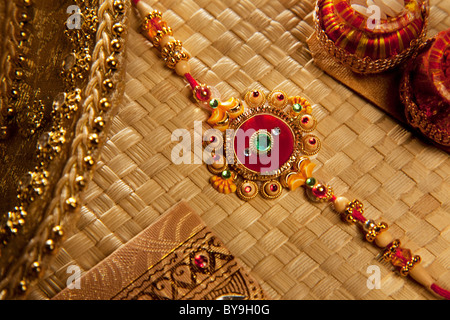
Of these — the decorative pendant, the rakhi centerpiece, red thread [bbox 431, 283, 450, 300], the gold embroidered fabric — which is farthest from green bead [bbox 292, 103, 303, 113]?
red thread [bbox 431, 283, 450, 300]

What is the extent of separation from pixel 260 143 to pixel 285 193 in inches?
3.9

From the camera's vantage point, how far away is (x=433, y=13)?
0.86 m

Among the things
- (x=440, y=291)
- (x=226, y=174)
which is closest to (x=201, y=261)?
(x=226, y=174)

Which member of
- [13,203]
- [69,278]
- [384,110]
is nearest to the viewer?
[13,203]

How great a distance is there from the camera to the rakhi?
2.45ft

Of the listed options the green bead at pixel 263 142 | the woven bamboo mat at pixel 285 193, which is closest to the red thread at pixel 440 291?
the woven bamboo mat at pixel 285 193

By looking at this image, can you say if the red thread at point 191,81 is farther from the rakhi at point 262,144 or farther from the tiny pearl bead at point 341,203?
the tiny pearl bead at point 341,203

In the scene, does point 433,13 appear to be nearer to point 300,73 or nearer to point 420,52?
point 420,52

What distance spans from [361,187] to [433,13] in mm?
387

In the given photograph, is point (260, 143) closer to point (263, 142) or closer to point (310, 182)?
point (263, 142)

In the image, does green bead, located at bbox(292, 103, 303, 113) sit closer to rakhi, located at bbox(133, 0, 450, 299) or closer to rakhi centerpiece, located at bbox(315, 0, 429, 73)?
rakhi, located at bbox(133, 0, 450, 299)

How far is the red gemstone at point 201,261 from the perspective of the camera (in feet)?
2.27

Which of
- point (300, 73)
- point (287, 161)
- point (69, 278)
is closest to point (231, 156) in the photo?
point (287, 161)

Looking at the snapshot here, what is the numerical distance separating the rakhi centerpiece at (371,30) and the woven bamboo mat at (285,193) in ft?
0.27
